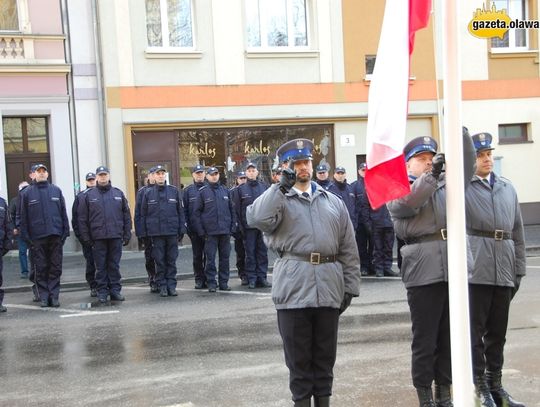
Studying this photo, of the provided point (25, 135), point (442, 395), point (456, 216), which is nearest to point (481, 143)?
point (442, 395)

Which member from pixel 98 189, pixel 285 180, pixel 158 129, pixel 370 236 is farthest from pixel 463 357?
pixel 158 129

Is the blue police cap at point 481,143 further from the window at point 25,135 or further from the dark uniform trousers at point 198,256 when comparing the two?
the window at point 25,135

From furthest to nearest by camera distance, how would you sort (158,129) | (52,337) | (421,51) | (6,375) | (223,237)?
(421,51)
(158,129)
(223,237)
(52,337)
(6,375)

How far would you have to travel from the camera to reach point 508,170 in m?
21.8

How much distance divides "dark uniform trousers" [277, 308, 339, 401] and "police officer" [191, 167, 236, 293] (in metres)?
7.38

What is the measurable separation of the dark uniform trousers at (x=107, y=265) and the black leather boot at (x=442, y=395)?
7.25m

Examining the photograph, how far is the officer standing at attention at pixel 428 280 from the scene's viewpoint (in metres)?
5.22

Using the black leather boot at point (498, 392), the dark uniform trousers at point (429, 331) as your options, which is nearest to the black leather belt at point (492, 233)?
the dark uniform trousers at point (429, 331)

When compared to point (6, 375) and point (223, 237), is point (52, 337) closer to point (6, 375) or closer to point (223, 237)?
point (6, 375)

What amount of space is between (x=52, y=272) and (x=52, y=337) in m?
2.70

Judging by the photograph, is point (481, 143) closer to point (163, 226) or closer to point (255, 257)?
point (163, 226)

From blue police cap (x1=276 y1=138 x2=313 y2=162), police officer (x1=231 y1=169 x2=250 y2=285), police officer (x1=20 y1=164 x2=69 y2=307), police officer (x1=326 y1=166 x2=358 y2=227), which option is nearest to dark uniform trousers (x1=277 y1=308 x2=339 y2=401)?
blue police cap (x1=276 y1=138 x2=313 y2=162)

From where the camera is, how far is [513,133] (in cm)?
2225

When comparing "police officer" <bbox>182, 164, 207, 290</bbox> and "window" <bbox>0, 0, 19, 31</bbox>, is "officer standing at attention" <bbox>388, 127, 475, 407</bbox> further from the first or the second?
"window" <bbox>0, 0, 19, 31</bbox>
